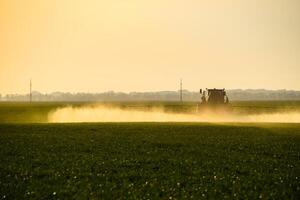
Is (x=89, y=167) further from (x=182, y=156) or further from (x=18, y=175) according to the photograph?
(x=182, y=156)

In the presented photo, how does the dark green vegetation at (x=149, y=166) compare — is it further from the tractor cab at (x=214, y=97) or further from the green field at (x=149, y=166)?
the tractor cab at (x=214, y=97)

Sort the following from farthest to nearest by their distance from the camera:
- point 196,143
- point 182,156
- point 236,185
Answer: point 196,143 → point 182,156 → point 236,185

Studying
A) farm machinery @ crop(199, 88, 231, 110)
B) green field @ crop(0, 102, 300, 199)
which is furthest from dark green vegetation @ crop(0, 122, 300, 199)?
farm machinery @ crop(199, 88, 231, 110)

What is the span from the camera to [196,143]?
28.1 meters

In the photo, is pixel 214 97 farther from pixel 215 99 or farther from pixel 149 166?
pixel 149 166

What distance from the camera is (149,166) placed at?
20312 millimetres

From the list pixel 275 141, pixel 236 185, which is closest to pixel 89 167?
pixel 236 185

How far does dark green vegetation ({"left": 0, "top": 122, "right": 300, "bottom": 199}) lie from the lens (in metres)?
16.1

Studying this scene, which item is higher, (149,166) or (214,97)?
(214,97)

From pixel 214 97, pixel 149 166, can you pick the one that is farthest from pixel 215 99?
pixel 149 166

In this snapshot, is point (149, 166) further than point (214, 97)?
No

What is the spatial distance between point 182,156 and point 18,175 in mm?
8873

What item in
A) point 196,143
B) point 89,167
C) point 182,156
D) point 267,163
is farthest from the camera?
point 196,143

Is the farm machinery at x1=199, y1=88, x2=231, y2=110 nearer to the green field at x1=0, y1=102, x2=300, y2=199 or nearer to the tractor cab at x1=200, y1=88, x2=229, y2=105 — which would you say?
the tractor cab at x1=200, y1=88, x2=229, y2=105
